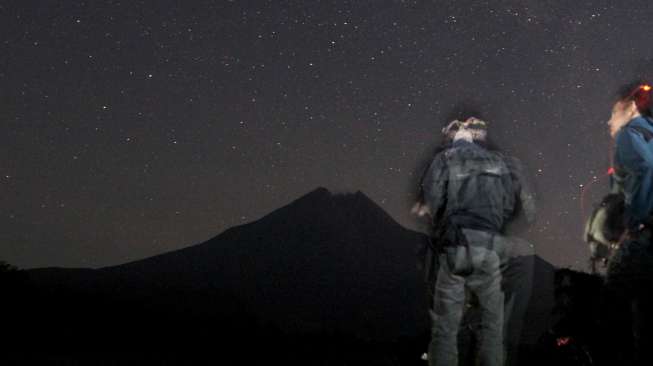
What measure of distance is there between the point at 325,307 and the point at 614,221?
18262 centimetres

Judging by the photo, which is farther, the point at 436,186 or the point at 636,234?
the point at 436,186

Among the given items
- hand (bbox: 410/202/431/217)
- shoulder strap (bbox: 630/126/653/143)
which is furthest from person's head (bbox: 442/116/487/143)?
shoulder strap (bbox: 630/126/653/143)

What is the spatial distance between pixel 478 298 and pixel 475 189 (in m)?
0.64

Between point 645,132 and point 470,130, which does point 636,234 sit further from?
point 470,130

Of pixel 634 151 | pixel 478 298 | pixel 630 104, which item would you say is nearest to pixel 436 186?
pixel 478 298

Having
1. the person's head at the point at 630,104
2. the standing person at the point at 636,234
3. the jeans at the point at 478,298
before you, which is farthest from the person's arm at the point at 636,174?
the jeans at the point at 478,298

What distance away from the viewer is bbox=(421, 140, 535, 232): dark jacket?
172 inches

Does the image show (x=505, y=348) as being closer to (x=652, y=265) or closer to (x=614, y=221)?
(x=614, y=221)

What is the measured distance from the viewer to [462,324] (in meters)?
4.38

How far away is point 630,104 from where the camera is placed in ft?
11.8

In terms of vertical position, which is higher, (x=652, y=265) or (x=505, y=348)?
(x=652, y=265)

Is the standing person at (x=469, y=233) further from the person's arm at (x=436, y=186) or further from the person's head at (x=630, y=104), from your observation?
the person's head at (x=630, y=104)

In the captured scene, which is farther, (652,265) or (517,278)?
(517,278)

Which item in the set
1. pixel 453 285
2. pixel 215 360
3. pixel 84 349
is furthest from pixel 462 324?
pixel 84 349
